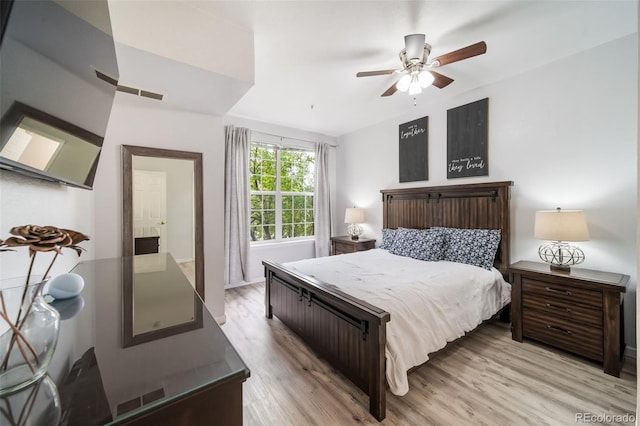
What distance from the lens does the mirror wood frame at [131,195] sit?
2441 millimetres

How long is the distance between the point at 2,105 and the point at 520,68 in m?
3.92

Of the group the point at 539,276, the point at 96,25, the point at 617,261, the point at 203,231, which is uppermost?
the point at 96,25

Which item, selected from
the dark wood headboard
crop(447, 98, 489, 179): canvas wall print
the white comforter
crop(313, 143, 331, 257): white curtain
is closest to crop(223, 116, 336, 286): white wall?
crop(313, 143, 331, 257): white curtain

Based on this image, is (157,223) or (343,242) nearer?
(157,223)

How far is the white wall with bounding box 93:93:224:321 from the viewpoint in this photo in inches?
93.0

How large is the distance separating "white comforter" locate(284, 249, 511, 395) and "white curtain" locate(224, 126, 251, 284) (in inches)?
65.1

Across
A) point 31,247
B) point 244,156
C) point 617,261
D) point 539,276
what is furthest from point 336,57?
point 617,261

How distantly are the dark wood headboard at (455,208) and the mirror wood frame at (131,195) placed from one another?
115 inches

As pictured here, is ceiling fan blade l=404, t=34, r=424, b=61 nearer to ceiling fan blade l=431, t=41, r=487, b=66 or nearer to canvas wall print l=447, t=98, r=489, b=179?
ceiling fan blade l=431, t=41, r=487, b=66

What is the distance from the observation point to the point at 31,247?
0.56m

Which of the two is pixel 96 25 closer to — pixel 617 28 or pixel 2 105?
pixel 2 105

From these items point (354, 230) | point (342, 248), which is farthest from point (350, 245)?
point (354, 230)

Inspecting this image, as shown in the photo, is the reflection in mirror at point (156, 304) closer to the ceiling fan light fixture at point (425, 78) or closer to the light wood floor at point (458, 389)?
the light wood floor at point (458, 389)

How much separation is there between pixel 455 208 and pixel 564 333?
1658 mm
